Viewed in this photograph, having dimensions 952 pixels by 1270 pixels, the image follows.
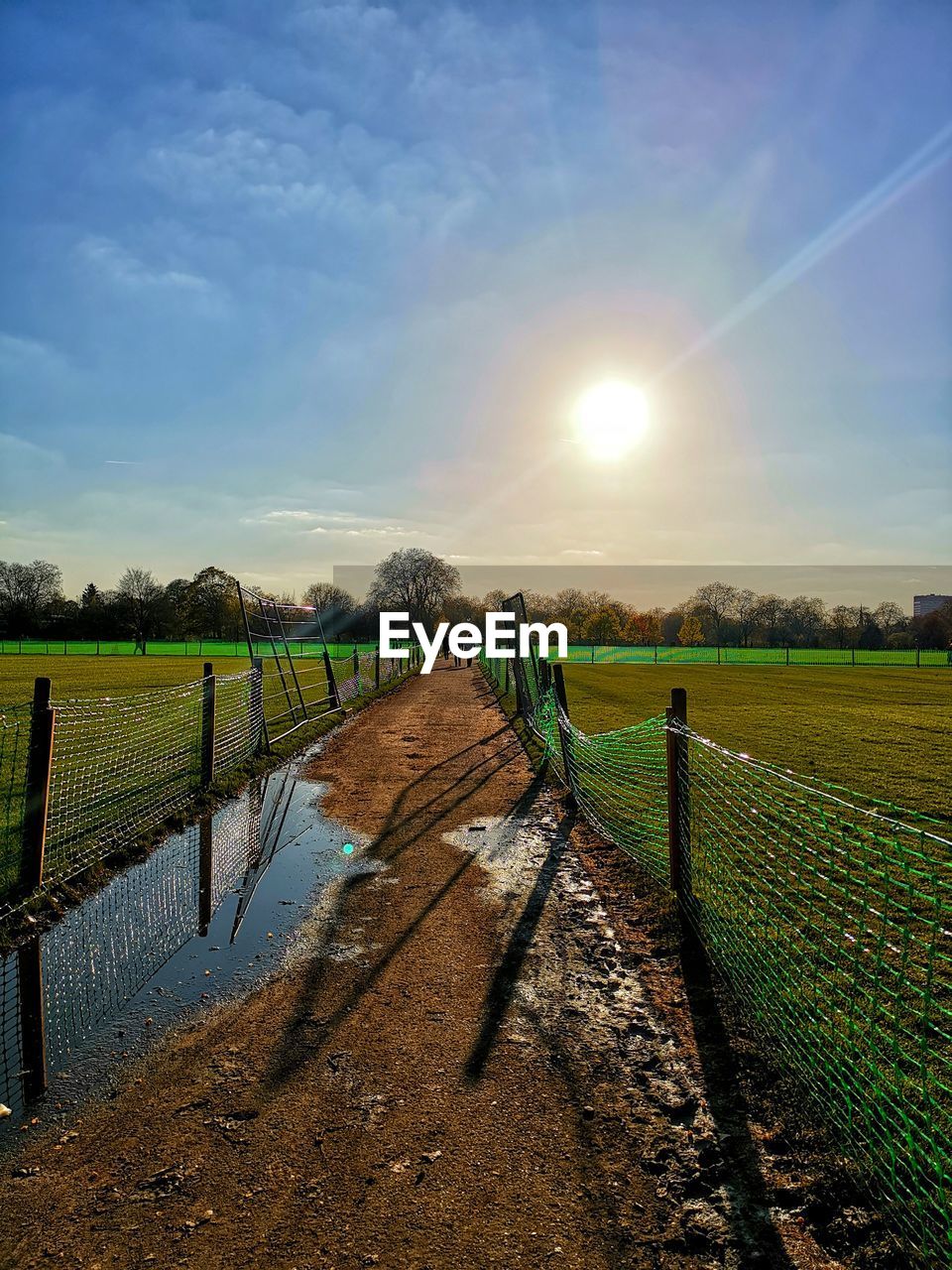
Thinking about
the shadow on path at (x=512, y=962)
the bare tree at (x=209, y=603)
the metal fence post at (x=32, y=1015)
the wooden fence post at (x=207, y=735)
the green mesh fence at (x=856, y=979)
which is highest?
the bare tree at (x=209, y=603)

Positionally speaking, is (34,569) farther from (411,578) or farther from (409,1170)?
(409,1170)

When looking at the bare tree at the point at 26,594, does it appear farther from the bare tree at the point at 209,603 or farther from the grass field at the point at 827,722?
the grass field at the point at 827,722

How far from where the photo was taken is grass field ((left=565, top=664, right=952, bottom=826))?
10125 mm

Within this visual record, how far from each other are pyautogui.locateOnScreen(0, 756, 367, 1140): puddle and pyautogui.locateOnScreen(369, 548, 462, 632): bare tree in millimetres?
58473

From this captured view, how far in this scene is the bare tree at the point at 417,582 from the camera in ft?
216

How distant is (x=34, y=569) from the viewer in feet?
263

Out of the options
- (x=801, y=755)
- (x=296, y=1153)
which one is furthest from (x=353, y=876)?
(x=801, y=755)

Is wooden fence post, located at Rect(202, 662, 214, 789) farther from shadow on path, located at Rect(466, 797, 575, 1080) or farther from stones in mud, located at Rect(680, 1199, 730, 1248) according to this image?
stones in mud, located at Rect(680, 1199, 730, 1248)

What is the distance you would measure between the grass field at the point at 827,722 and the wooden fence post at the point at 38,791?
8209mm

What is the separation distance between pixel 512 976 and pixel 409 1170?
1.63 m

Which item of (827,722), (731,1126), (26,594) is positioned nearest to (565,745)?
(731,1126)

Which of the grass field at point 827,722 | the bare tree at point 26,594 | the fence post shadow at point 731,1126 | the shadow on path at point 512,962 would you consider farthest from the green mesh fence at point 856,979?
the bare tree at point 26,594

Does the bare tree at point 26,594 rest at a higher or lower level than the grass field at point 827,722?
higher

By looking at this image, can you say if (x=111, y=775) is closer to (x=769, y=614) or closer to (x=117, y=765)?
(x=117, y=765)
